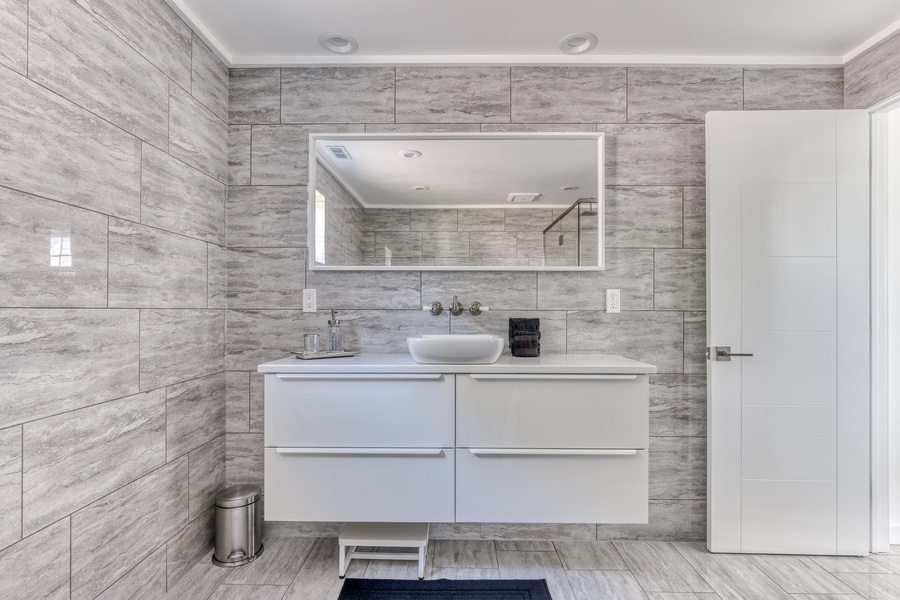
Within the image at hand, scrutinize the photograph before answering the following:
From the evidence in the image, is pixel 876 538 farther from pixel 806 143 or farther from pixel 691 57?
pixel 691 57

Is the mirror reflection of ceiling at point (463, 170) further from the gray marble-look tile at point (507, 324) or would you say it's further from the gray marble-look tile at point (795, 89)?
the gray marble-look tile at point (795, 89)

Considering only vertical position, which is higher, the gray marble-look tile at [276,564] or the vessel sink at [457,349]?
the vessel sink at [457,349]

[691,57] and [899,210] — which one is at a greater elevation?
[691,57]

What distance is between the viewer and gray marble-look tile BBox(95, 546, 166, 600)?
1561 millimetres

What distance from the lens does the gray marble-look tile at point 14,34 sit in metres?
1.17

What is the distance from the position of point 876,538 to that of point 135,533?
314cm

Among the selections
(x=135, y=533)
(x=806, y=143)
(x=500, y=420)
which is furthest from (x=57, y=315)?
(x=806, y=143)

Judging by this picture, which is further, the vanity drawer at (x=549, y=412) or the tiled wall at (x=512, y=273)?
the tiled wall at (x=512, y=273)

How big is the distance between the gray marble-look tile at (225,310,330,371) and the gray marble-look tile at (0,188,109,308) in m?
0.80

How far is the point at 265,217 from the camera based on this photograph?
7.54ft

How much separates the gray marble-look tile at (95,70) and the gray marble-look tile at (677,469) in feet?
8.52

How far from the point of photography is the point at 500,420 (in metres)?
1.84

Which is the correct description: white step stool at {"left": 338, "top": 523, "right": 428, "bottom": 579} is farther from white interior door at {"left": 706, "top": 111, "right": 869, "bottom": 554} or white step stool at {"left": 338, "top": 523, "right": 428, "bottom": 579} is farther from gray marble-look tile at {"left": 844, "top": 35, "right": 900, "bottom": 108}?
gray marble-look tile at {"left": 844, "top": 35, "right": 900, "bottom": 108}

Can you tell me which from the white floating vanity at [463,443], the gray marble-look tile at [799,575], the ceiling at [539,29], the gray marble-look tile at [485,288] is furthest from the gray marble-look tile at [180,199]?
the gray marble-look tile at [799,575]
